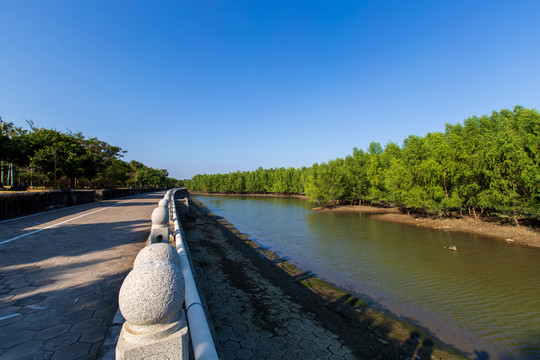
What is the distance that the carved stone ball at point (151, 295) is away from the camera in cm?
183

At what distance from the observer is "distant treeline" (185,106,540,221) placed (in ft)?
63.5

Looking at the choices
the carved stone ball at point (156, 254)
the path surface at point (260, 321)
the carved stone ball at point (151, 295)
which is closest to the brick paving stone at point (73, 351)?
the carved stone ball at point (156, 254)

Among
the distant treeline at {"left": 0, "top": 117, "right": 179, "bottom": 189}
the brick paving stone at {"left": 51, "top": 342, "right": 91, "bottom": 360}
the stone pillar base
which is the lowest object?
the brick paving stone at {"left": 51, "top": 342, "right": 91, "bottom": 360}

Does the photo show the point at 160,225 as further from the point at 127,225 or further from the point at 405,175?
the point at 405,175

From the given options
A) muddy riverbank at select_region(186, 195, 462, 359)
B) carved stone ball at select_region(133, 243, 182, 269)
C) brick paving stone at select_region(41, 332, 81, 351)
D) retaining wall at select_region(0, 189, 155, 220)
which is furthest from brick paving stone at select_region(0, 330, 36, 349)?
retaining wall at select_region(0, 189, 155, 220)

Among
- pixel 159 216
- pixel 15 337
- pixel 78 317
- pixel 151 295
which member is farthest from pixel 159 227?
pixel 151 295

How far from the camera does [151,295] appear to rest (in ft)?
6.12

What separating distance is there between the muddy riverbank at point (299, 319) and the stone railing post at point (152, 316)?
3.86 m

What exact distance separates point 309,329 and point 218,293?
3.15 meters

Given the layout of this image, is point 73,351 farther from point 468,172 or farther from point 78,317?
point 468,172

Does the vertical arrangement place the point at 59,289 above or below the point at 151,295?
below

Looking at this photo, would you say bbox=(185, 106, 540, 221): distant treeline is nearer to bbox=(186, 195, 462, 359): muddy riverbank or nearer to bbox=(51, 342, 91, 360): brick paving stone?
bbox=(186, 195, 462, 359): muddy riverbank

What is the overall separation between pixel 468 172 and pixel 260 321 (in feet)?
91.2

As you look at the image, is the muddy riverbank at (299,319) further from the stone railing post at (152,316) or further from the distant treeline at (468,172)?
the distant treeline at (468,172)
